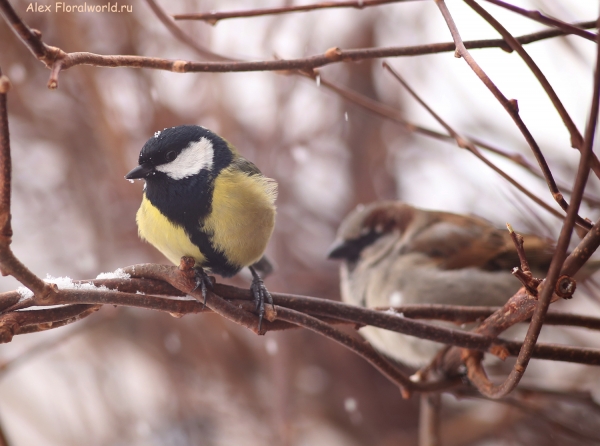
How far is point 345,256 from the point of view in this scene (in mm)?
2578

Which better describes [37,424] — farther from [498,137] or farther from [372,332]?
[498,137]

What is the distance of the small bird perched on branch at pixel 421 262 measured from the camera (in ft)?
7.24

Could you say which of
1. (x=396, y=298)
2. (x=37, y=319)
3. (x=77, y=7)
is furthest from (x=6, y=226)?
(x=77, y=7)

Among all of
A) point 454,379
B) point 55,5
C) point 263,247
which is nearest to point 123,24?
point 55,5

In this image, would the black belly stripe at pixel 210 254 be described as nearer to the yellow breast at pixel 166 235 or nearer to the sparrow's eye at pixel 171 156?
the yellow breast at pixel 166 235

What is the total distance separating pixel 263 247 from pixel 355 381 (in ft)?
6.20

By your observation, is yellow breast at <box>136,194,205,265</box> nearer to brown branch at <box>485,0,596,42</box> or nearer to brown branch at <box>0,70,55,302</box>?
brown branch at <box>0,70,55,302</box>

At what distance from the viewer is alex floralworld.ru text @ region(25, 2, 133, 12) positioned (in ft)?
8.39

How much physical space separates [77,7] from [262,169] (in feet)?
3.76

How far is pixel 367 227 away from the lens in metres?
2.59

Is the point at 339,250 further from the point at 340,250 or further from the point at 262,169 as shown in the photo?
the point at 262,169

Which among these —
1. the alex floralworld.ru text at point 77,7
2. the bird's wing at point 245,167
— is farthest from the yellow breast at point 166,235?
the alex floralworld.ru text at point 77,7

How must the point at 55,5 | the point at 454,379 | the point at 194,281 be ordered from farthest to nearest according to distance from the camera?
the point at 55,5 → the point at 454,379 → the point at 194,281

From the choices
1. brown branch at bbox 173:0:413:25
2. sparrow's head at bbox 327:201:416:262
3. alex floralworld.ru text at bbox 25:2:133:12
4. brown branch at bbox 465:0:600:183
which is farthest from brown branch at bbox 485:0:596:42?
alex floralworld.ru text at bbox 25:2:133:12
